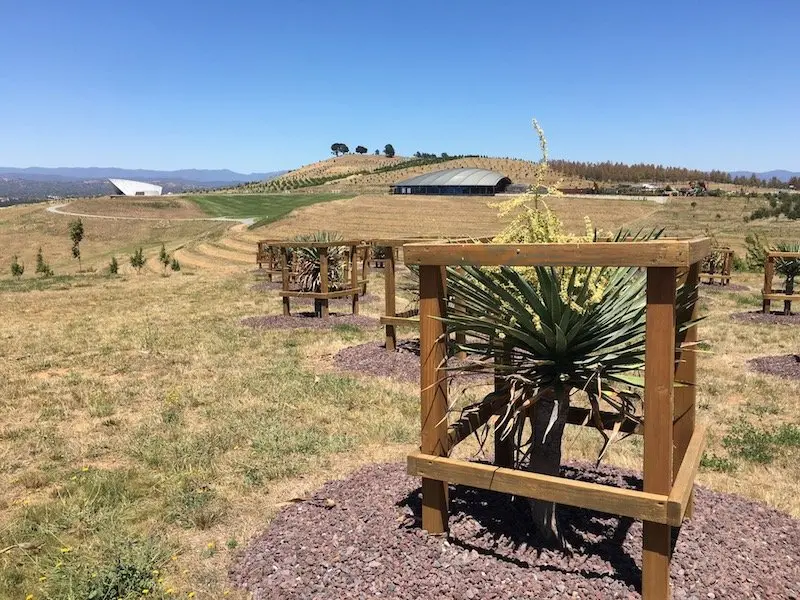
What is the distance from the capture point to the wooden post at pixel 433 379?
3.54 metres

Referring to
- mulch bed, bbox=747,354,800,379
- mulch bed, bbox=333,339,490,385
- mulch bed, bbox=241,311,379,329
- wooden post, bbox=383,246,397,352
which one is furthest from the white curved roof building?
mulch bed, bbox=747,354,800,379

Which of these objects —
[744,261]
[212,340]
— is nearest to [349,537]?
[212,340]

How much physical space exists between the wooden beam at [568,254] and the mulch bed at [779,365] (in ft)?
23.2


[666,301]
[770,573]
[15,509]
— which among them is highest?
[666,301]

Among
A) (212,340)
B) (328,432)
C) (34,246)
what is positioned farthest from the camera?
(34,246)

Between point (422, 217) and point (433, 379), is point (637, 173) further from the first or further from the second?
point (433, 379)

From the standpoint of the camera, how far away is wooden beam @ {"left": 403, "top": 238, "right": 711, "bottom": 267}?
279cm

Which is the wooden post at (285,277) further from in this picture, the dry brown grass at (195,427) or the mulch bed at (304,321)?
the dry brown grass at (195,427)

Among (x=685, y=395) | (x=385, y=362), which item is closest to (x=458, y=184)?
(x=385, y=362)

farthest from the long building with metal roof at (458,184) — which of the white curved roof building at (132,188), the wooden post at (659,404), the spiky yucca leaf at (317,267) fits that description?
the wooden post at (659,404)

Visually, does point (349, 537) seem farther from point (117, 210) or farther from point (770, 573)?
point (117, 210)

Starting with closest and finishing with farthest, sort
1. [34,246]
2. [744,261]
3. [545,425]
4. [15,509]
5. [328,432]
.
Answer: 1. [545,425]
2. [15,509]
3. [328,432]
4. [744,261]
5. [34,246]

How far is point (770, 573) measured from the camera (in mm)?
3473

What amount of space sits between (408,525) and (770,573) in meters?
2.02
